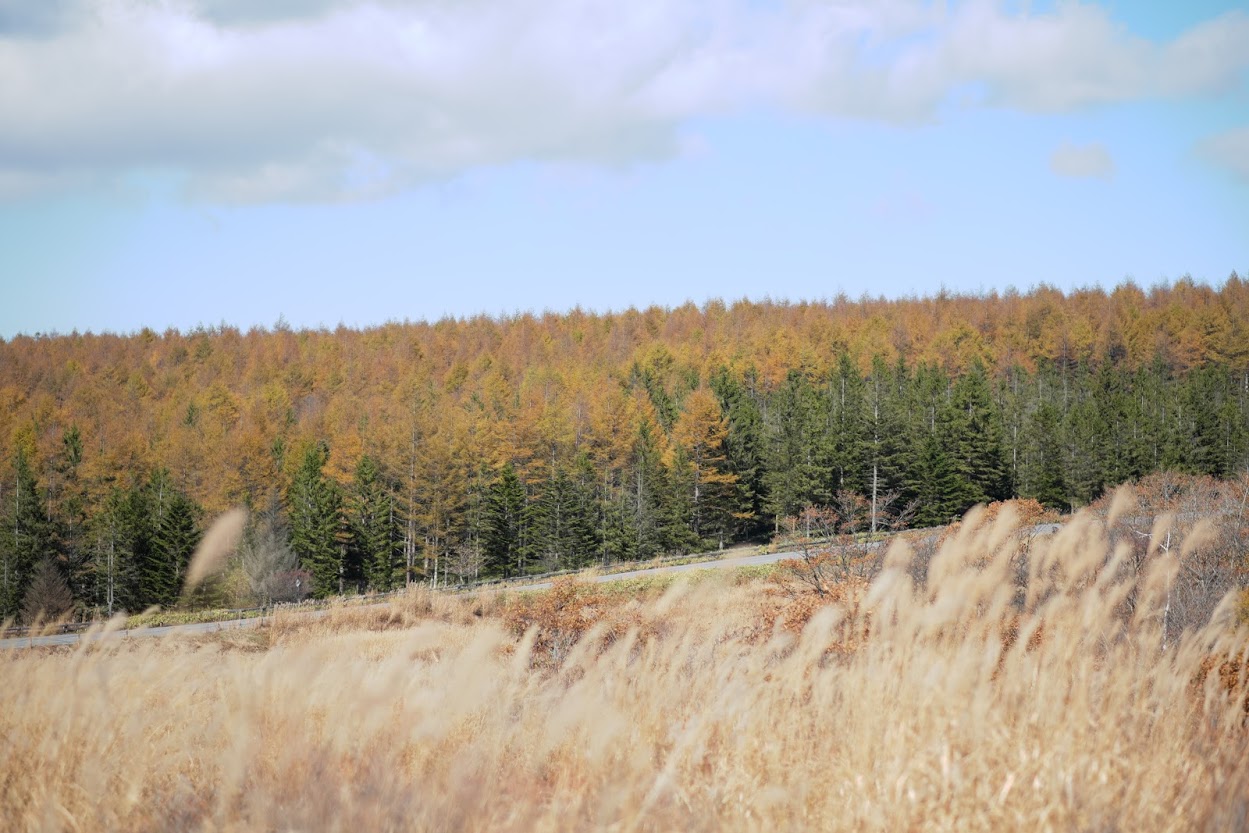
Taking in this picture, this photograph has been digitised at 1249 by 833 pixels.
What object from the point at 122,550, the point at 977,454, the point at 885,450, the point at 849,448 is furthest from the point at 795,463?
the point at 122,550

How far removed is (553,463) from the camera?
205 ft

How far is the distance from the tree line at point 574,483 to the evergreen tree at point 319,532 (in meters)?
0.12

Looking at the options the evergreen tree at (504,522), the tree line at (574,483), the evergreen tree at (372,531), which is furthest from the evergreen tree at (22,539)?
the evergreen tree at (504,522)

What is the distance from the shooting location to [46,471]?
6350 cm

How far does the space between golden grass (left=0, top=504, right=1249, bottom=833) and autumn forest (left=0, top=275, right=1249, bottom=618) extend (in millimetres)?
29321

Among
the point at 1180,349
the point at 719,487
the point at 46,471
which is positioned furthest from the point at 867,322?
the point at 46,471

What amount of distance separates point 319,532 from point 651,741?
4916cm

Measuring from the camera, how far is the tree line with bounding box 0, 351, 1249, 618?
163 feet

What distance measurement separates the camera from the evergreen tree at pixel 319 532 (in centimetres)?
4994

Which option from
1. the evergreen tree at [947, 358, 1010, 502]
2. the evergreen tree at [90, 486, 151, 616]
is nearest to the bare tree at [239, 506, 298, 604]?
the evergreen tree at [90, 486, 151, 616]

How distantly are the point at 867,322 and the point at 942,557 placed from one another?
113 meters

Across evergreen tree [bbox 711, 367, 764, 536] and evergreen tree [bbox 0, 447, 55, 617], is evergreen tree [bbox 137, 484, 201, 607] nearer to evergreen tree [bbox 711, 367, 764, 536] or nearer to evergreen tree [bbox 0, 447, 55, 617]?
evergreen tree [bbox 0, 447, 55, 617]

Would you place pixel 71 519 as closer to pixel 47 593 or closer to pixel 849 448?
pixel 47 593

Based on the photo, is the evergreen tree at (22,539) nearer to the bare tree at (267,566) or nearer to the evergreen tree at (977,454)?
the bare tree at (267,566)
